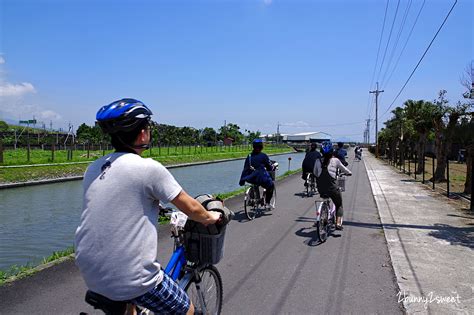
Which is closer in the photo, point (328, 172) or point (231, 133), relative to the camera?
point (328, 172)

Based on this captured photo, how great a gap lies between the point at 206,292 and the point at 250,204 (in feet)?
19.6

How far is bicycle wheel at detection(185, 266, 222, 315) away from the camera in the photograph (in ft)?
9.51

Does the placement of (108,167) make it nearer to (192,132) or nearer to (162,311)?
(162,311)

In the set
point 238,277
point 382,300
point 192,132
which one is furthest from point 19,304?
point 192,132

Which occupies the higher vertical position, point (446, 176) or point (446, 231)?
point (446, 176)

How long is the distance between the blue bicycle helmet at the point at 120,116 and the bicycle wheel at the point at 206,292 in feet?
4.40

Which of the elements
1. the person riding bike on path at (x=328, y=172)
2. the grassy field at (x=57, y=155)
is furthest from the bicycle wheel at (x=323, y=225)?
the grassy field at (x=57, y=155)

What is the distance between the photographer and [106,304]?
6.79 feet

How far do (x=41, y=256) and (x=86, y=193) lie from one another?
613cm

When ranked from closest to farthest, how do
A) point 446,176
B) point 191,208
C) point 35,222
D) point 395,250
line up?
point 191,208
point 395,250
point 35,222
point 446,176

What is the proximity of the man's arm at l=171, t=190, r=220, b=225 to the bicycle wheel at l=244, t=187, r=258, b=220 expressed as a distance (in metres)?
6.46

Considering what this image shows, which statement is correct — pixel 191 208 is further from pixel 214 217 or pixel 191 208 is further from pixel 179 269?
pixel 179 269

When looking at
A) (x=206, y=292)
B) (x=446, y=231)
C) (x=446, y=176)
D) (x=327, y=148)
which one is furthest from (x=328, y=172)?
(x=446, y=176)

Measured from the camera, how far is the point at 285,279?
491 centimetres
